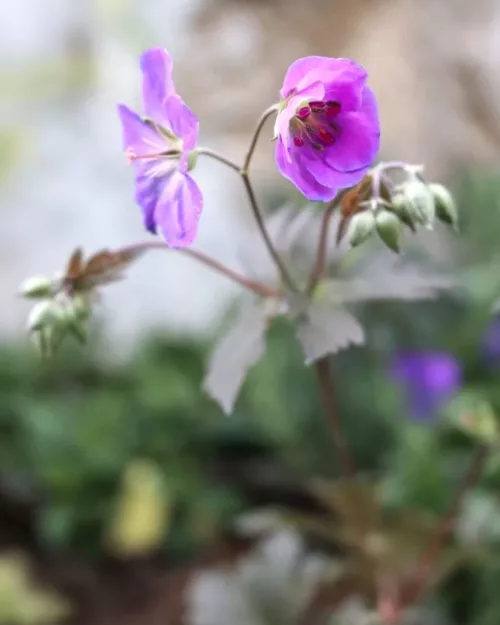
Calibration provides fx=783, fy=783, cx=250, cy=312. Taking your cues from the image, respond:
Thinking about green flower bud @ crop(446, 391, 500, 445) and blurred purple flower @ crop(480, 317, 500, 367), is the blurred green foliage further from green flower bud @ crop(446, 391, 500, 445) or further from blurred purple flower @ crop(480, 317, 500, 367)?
green flower bud @ crop(446, 391, 500, 445)

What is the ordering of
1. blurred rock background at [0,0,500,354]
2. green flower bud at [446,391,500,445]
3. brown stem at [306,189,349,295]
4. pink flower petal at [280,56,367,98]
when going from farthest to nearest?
blurred rock background at [0,0,500,354] → green flower bud at [446,391,500,445] → brown stem at [306,189,349,295] → pink flower petal at [280,56,367,98]

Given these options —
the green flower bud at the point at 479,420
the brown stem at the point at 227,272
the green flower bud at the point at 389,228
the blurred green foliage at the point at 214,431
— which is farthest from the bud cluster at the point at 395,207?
the blurred green foliage at the point at 214,431

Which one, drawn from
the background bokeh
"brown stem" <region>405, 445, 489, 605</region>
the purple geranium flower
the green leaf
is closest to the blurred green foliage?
the background bokeh

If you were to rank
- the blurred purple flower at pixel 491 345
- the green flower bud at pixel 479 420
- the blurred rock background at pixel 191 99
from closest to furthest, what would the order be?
the green flower bud at pixel 479 420
the blurred purple flower at pixel 491 345
the blurred rock background at pixel 191 99

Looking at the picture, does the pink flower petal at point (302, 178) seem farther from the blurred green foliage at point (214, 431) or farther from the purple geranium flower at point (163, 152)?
the blurred green foliage at point (214, 431)

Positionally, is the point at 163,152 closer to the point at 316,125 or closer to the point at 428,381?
the point at 316,125

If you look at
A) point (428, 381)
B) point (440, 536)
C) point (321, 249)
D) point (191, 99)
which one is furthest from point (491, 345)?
point (191, 99)
